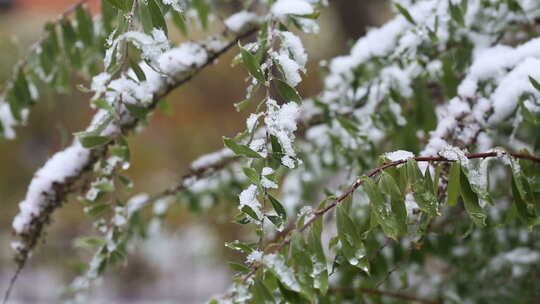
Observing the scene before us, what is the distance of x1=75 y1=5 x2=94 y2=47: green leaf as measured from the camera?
1436 millimetres

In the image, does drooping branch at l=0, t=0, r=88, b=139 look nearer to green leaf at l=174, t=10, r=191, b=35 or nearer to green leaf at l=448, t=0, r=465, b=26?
green leaf at l=174, t=10, r=191, b=35

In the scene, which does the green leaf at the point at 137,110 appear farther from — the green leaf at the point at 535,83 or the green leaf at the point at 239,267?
the green leaf at the point at 535,83

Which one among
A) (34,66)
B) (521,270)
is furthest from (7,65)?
(521,270)

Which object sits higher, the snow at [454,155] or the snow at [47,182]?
the snow at [47,182]

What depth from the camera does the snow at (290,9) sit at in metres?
1.11

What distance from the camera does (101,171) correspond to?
121 centimetres

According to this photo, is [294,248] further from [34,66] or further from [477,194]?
[34,66]

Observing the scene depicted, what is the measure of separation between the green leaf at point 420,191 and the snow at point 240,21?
74 cm

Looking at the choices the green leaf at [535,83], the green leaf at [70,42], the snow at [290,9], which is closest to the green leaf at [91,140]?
the snow at [290,9]

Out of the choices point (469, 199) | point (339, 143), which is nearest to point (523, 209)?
point (469, 199)

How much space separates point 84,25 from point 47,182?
456 mm

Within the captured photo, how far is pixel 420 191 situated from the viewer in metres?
0.83

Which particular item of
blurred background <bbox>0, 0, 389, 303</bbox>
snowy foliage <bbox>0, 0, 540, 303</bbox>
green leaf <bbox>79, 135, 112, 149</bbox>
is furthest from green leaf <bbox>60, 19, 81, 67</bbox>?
blurred background <bbox>0, 0, 389, 303</bbox>

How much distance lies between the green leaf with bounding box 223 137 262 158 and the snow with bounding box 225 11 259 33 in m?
0.69
